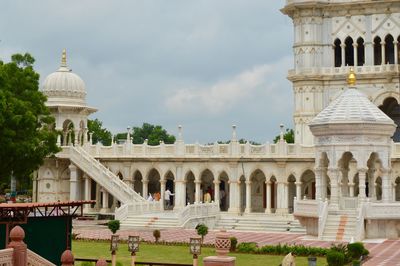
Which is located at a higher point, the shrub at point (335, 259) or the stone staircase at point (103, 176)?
the stone staircase at point (103, 176)

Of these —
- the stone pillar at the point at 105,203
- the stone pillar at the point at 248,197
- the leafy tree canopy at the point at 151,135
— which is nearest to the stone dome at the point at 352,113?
the stone pillar at the point at 248,197

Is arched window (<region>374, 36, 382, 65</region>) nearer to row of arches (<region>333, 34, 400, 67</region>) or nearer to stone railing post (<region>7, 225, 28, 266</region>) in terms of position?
row of arches (<region>333, 34, 400, 67</region>)

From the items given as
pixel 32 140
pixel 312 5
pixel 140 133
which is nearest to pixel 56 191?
pixel 32 140

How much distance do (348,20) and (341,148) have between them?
2055 cm

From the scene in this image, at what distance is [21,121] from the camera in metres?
45.5

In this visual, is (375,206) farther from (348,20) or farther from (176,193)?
(348,20)

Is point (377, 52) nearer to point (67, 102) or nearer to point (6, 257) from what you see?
point (67, 102)

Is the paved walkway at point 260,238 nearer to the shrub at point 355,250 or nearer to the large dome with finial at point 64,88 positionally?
the shrub at point 355,250

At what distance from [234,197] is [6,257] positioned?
3687 cm

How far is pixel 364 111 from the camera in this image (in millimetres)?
41594

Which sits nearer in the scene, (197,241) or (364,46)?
(197,241)

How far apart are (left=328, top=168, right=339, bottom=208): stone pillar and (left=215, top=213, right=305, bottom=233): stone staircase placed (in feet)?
14.3

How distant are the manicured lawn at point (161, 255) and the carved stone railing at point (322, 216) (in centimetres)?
779

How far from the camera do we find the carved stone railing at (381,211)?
4032 centimetres
